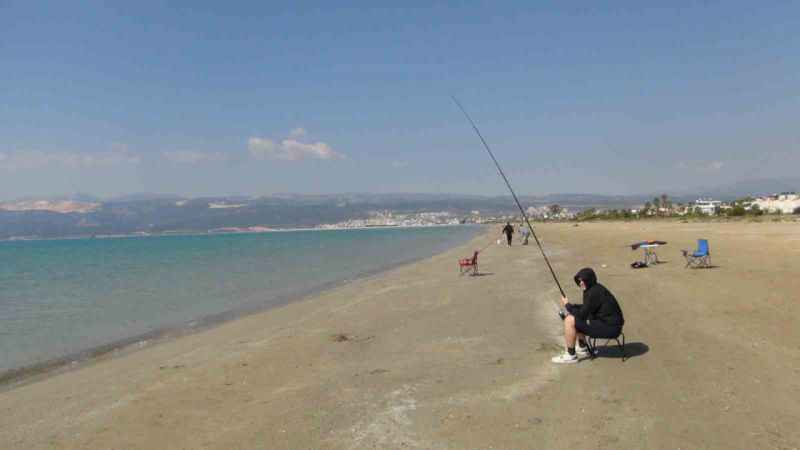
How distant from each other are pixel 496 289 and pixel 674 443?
10706 millimetres

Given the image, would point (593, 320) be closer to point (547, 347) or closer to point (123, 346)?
point (547, 347)

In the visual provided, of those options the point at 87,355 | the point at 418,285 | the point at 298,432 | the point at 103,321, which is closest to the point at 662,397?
the point at 298,432

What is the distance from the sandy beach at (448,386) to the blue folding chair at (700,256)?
430 cm

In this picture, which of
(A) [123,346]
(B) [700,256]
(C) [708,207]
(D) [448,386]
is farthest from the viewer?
(C) [708,207]

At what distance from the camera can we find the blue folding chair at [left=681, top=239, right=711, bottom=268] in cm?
1660

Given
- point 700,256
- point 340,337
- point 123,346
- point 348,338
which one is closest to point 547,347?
point 348,338

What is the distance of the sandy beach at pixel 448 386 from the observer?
16.9 ft

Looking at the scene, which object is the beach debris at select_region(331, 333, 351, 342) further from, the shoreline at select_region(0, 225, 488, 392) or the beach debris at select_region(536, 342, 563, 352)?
the shoreline at select_region(0, 225, 488, 392)

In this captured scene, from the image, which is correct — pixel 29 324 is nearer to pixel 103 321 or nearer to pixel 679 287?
pixel 103 321

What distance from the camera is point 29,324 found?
1530cm

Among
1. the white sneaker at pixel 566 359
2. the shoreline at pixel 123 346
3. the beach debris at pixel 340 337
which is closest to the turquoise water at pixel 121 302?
the shoreline at pixel 123 346

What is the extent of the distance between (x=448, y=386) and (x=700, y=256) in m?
13.1

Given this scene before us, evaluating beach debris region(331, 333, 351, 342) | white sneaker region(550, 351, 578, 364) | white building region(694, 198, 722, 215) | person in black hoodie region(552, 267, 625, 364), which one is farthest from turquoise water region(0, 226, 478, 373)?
white building region(694, 198, 722, 215)

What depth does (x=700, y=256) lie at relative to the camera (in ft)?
54.2
